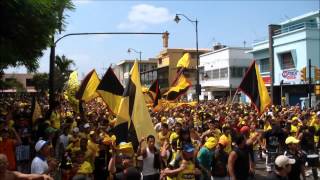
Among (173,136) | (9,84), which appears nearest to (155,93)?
(173,136)

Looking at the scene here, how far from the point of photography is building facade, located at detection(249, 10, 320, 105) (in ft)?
125

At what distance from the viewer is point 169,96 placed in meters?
21.2

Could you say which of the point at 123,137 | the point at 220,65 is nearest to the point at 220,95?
the point at 220,65

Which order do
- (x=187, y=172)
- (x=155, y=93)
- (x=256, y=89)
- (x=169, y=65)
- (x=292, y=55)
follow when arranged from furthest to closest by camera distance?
(x=169, y=65), (x=292, y=55), (x=155, y=93), (x=256, y=89), (x=187, y=172)

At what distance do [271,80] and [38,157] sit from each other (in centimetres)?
3713

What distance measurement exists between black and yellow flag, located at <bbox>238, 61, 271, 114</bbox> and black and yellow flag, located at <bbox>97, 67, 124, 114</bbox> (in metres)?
3.72

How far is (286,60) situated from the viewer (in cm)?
4172

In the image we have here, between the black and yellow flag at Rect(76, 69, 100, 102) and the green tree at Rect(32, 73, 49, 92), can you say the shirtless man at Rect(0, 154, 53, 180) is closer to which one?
the black and yellow flag at Rect(76, 69, 100, 102)

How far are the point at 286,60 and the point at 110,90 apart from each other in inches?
1218

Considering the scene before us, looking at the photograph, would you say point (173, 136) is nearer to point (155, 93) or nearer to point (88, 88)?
point (88, 88)

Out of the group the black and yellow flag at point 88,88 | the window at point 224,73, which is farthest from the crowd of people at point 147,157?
the window at point 224,73

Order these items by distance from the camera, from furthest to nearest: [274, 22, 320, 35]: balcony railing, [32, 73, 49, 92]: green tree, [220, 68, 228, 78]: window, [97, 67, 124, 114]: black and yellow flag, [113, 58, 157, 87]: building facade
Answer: [113, 58, 157, 87]: building facade, [220, 68, 228, 78]: window, [32, 73, 49, 92]: green tree, [274, 22, 320, 35]: balcony railing, [97, 67, 124, 114]: black and yellow flag

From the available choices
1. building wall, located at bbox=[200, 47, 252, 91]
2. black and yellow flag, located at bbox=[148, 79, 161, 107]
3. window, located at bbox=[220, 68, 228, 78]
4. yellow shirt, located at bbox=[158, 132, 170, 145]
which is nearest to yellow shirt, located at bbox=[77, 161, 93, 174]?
yellow shirt, located at bbox=[158, 132, 170, 145]

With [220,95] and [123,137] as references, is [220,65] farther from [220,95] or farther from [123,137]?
[123,137]
